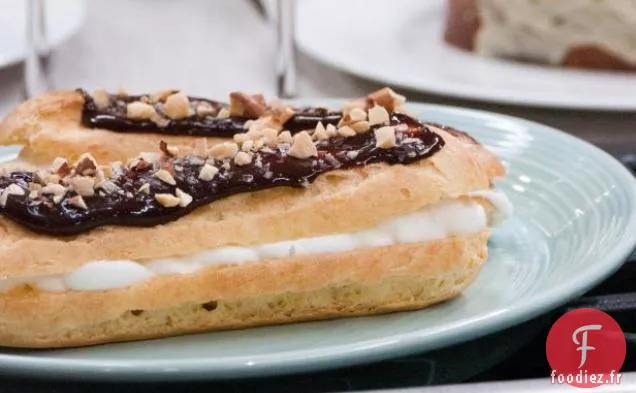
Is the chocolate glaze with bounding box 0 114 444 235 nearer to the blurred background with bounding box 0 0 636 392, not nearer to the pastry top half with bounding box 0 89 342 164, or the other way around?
the pastry top half with bounding box 0 89 342 164

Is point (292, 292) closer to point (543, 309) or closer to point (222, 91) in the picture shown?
point (543, 309)

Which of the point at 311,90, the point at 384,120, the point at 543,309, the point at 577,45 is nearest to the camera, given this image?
the point at 543,309

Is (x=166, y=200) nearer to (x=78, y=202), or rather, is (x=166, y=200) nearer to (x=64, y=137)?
(x=78, y=202)

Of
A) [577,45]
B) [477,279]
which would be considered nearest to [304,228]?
[477,279]

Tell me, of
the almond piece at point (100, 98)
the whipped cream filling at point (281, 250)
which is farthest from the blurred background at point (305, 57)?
the whipped cream filling at point (281, 250)

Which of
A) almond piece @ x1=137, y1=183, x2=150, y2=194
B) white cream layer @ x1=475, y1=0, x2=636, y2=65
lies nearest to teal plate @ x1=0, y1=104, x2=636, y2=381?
almond piece @ x1=137, y1=183, x2=150, y2=194

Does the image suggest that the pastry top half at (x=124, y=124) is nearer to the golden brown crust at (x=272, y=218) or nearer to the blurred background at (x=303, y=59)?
the golden brown crust at (x=272, y=218)
